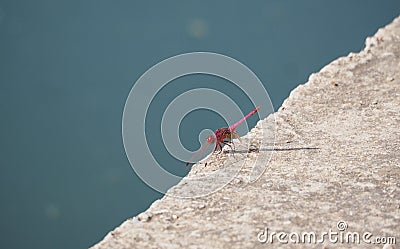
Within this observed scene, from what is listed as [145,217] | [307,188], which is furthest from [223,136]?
[145,217]

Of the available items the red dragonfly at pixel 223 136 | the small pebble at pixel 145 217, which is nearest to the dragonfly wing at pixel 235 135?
the red dragonfly at pixel 223 136

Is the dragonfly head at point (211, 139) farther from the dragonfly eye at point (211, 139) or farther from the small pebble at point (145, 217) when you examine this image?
the small pebble at point (145, 217)

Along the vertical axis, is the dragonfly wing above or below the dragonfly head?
above

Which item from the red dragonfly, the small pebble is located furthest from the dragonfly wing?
the small pebble

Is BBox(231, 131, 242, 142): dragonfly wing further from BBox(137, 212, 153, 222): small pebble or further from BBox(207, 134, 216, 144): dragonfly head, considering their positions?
BBox(137, 212, 153, 222): small pebble

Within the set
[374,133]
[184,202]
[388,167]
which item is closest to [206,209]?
[184,202]

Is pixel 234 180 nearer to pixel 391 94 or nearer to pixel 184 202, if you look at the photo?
pixel 184 202

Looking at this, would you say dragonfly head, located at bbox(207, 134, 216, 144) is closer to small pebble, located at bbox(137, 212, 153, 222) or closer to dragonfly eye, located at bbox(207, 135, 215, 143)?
dragonfly eye, located at bbox(207, 135, 215, 143)

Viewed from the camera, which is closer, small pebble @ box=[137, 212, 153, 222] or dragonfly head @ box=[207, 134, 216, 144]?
small pebble @ box=[137, 212, 153, 222]
